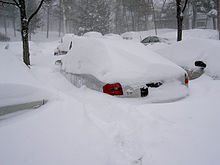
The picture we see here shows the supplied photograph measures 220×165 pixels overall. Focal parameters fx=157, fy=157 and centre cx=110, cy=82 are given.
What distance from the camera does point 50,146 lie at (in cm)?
153

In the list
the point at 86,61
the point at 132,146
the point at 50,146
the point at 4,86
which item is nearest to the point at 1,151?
the point at 50,146

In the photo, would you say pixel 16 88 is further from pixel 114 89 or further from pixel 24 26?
pixel 24 26

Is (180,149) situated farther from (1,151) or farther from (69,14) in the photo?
(69,14)

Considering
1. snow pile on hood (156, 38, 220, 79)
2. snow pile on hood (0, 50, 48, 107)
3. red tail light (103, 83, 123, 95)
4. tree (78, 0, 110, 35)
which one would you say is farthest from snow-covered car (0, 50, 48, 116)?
tree (78, 0, 110, 35)

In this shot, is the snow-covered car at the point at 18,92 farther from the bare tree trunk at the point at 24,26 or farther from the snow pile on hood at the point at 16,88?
the bare tree trunk at the point at 24,26

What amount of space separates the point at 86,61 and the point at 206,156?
2659 millimetres

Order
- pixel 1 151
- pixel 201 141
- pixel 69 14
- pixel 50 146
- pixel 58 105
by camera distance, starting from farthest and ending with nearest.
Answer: pixel 69 14
pixel 58 105
pixel 201 141
pixel 50 146
pixel 1 151

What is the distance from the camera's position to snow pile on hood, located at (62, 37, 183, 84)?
2.69 meters

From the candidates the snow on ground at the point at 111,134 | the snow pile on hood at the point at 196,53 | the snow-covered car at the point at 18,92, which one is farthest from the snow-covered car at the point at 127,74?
the snow pile on hood at the point at 196,53

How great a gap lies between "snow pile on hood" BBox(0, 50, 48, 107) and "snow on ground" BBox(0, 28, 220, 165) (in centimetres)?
15

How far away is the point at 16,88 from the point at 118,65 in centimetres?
167

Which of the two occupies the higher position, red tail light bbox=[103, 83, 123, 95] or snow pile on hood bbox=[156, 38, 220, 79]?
snow pile on hood bbox=[156, 38, 220, 79]

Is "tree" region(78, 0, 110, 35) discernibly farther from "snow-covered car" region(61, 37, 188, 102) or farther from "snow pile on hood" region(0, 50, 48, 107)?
"snow pile on hood" region(0, 50, 48, 107)

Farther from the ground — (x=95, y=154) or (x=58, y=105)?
(x=58, y=105)
